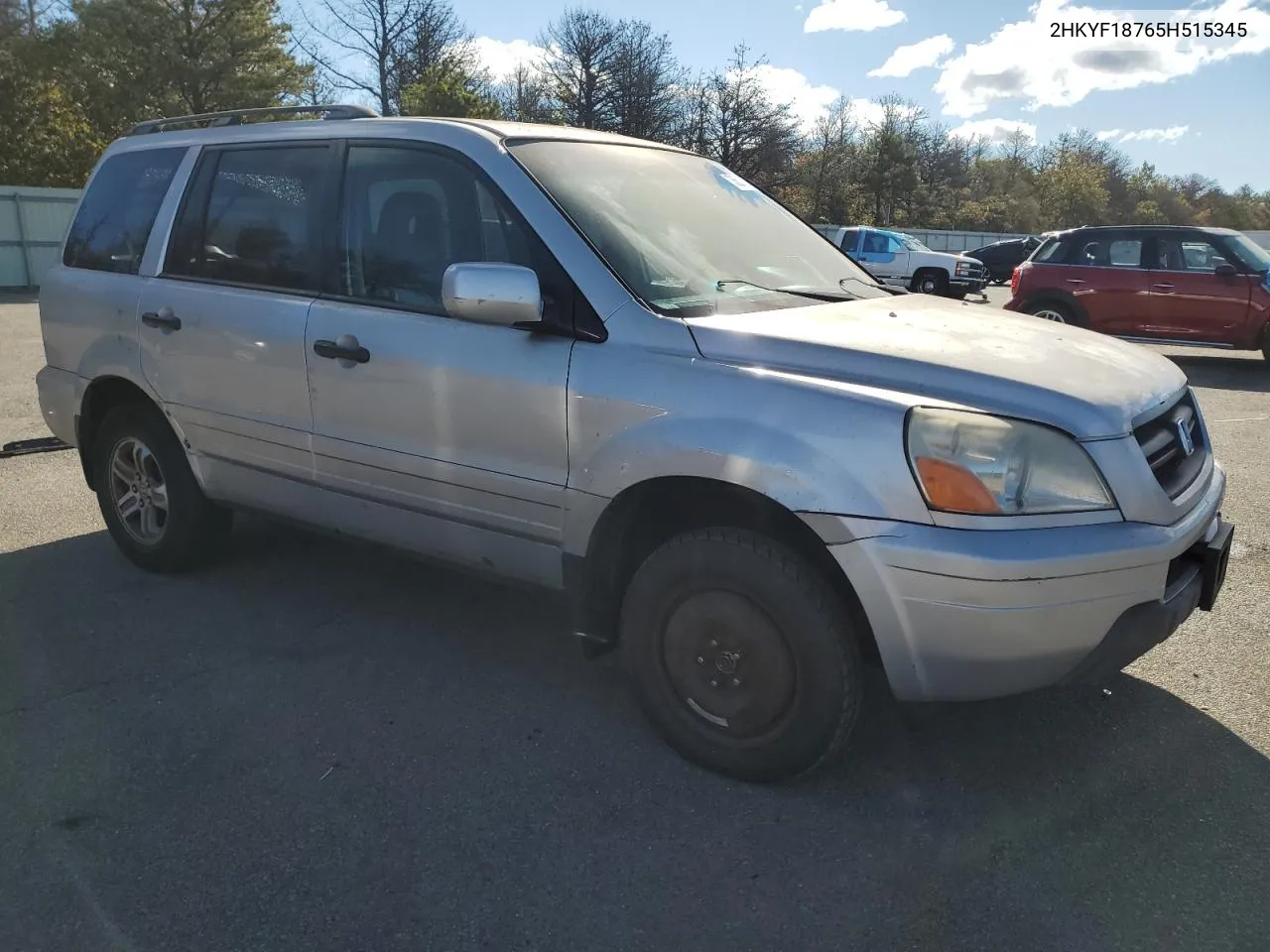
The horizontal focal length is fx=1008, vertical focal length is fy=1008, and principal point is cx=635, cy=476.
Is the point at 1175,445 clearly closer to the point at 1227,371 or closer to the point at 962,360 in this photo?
the point at 962,360

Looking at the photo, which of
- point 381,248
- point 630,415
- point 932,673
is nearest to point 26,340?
Answer: point 381,248

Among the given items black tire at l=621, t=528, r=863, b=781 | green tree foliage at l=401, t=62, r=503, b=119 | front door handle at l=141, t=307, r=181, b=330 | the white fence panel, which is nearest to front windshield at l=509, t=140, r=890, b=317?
black tire at l=621, t=528, r=863, b=781

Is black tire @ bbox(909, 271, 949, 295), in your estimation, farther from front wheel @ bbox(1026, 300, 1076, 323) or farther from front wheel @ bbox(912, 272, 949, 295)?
front wheel @ bbox(1026, 300, 1076, 323)

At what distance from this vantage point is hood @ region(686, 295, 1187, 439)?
263 centimetres

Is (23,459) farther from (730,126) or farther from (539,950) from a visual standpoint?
(730,126)

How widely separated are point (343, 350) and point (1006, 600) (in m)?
2.38

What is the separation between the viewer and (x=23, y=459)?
6.88 m

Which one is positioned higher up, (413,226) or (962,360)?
(413,226)

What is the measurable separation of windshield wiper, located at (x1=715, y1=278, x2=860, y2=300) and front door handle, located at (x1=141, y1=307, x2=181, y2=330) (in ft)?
7.83

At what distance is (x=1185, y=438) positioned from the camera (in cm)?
310

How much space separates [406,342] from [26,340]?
12595mm

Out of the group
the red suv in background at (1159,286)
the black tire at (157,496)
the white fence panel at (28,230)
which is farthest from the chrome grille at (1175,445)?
the white fence panel at (28,230)

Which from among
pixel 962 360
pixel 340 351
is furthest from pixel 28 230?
pixel 962 360

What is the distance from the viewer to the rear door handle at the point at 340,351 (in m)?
3.57
